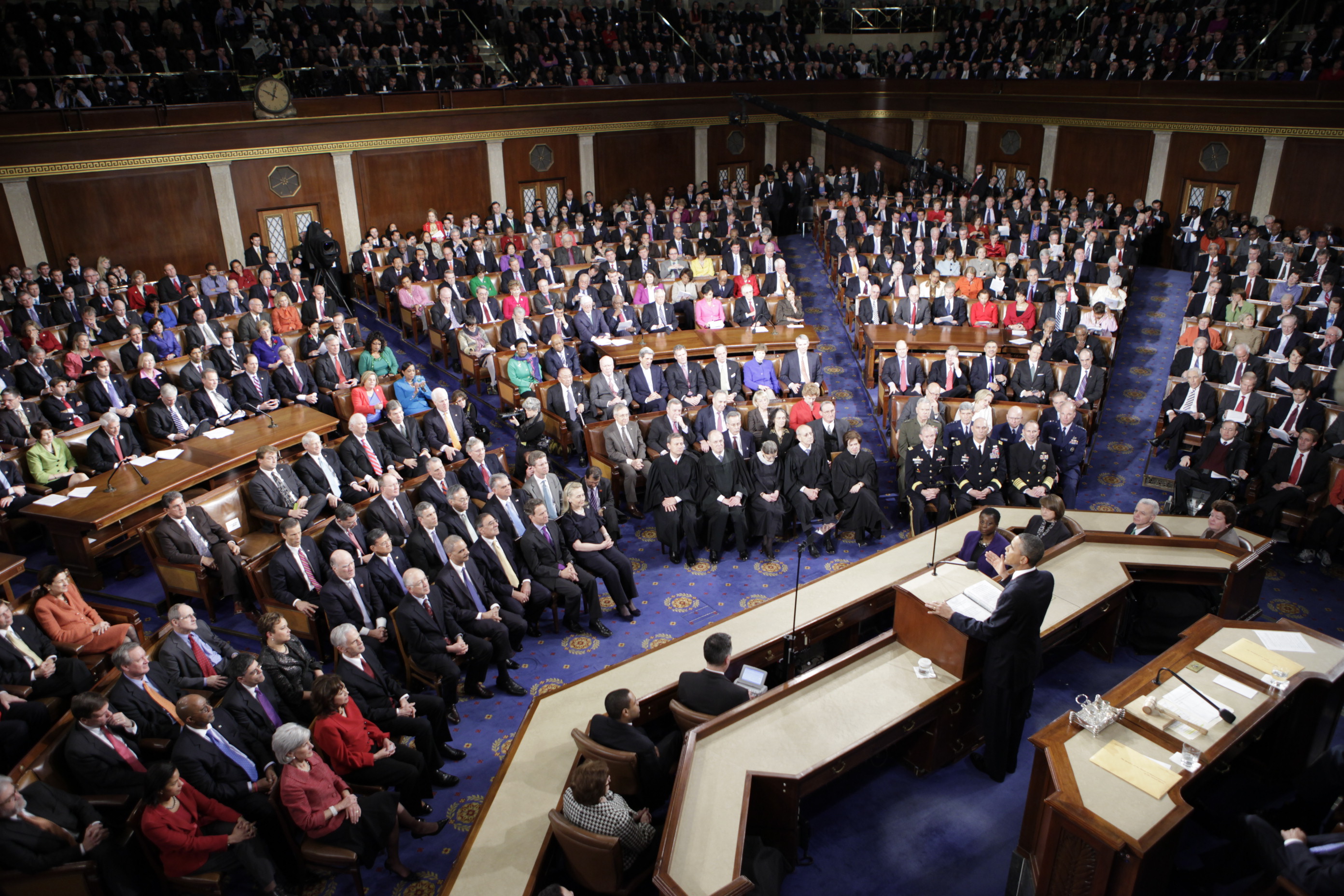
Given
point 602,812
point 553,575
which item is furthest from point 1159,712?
point 553,575

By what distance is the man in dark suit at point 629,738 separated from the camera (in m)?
Result: 4.43

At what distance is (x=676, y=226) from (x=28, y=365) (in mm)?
10528

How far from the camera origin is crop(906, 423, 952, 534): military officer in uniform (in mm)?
8109

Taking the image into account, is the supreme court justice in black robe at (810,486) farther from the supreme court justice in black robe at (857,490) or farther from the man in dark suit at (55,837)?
the man in dark suit at (55,837)

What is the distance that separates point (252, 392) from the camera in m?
9.59

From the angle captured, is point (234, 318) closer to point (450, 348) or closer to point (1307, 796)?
point (450, 348)

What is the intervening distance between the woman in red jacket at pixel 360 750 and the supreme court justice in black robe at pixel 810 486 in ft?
13.8

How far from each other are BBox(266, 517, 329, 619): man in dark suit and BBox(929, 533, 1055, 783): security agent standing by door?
14.7 ft

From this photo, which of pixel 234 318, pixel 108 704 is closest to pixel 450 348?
pixel 234 318

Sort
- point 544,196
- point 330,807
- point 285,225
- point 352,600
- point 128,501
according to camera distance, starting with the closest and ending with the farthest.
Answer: point 330,807 → point 352,600 → point 128,501 → point 285,225 → point 544,196

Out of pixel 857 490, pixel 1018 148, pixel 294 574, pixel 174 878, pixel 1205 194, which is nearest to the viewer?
pixel 174 878

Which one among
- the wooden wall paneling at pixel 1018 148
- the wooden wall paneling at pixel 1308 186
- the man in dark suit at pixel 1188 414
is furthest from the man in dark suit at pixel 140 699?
the wooden wall paneling at pixel 1018 148

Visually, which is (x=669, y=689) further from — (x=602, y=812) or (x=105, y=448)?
(x=105, y=448)

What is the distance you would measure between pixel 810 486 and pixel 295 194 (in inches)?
469
